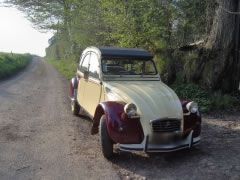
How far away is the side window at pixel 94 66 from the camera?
914 centimetres

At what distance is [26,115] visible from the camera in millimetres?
11289

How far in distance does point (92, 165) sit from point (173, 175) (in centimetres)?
138

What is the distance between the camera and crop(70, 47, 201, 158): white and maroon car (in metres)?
6.88

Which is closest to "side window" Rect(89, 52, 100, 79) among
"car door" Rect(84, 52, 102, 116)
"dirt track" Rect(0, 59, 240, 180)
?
"car door" Rect(84, 52, 102, 116)

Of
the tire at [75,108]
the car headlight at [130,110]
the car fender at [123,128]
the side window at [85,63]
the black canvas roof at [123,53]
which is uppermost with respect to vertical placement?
the black canvas roof at [123,53]

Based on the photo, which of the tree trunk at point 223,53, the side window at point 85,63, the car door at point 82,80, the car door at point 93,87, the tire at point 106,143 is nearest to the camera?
the tire at point 106,143

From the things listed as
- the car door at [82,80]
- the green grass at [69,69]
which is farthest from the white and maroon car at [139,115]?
the green grass at [69,69]

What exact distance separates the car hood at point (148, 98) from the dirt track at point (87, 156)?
0.82 meters

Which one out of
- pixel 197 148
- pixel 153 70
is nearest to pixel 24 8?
pixel 153 70

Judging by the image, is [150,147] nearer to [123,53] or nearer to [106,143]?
[106,143]

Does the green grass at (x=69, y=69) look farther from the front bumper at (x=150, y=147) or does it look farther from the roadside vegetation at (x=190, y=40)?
the front bumper at (x=150, y=147)

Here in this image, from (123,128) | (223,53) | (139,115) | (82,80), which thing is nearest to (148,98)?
(139,115)

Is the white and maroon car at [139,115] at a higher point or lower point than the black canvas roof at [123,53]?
lower

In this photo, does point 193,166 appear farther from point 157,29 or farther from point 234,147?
point 157,29
